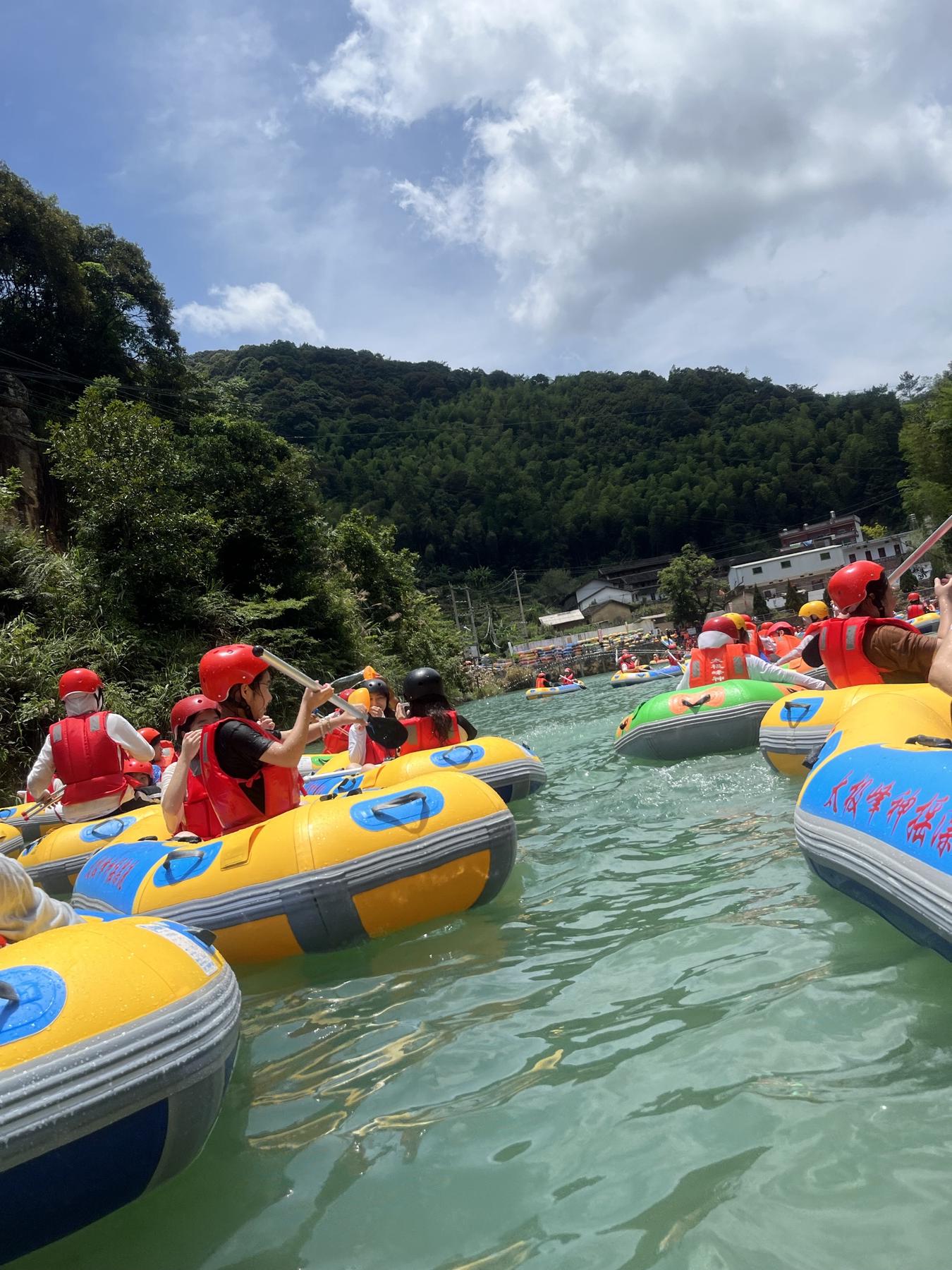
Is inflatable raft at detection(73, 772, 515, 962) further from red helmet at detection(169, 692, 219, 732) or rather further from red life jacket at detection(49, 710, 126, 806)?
red life jacket at detection(49, 710, 126, 806)

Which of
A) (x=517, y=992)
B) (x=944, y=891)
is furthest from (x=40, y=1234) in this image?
(x=944, y=891)

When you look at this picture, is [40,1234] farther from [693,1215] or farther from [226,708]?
[226,708]

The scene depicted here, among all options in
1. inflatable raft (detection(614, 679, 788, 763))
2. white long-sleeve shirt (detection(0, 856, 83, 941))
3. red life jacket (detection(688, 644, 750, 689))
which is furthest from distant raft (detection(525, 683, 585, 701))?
white long-sleeve shirt (detection(0, 856, 83, 941))

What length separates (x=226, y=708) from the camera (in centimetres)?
437

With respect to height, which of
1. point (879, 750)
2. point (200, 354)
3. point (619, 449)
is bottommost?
point (879, 750)

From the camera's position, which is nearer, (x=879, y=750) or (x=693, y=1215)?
(x=693, y=1215)

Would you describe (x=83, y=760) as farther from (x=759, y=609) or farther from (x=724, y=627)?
(x=759, y=609)

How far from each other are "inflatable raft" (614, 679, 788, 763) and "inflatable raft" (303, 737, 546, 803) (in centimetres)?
159

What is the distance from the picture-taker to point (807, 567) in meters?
71.7

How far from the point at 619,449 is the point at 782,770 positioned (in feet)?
339

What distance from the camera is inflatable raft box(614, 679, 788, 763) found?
8031 millimetres

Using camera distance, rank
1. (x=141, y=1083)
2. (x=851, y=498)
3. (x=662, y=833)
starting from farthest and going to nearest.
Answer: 1. (x=851, y=498)
2. (x=662, y=833)
3. (x=141, y=1083)

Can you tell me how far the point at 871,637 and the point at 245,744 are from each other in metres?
4.04

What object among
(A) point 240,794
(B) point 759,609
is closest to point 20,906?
(A) point 240,794
